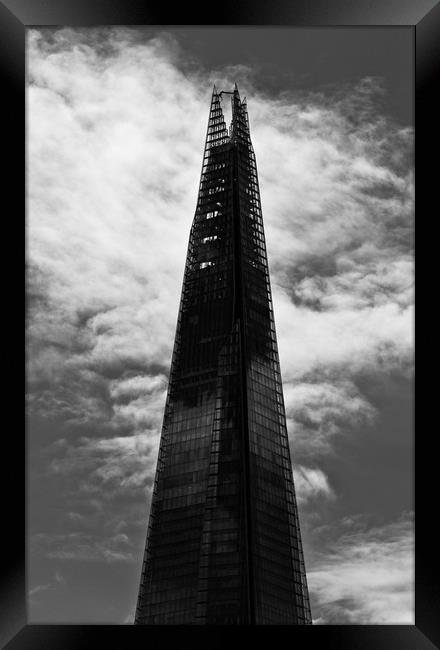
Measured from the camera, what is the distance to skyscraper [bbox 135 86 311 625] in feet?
401

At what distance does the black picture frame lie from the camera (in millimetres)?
13219

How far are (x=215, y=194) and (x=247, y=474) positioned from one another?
41.8 meters

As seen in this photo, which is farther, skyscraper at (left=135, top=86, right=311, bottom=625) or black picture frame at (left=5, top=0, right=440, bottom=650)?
skyscraper at (left=135, top=86, right=311, bottom=625)

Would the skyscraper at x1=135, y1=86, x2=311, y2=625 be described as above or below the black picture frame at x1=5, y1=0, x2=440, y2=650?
above

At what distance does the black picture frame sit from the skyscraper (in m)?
106
